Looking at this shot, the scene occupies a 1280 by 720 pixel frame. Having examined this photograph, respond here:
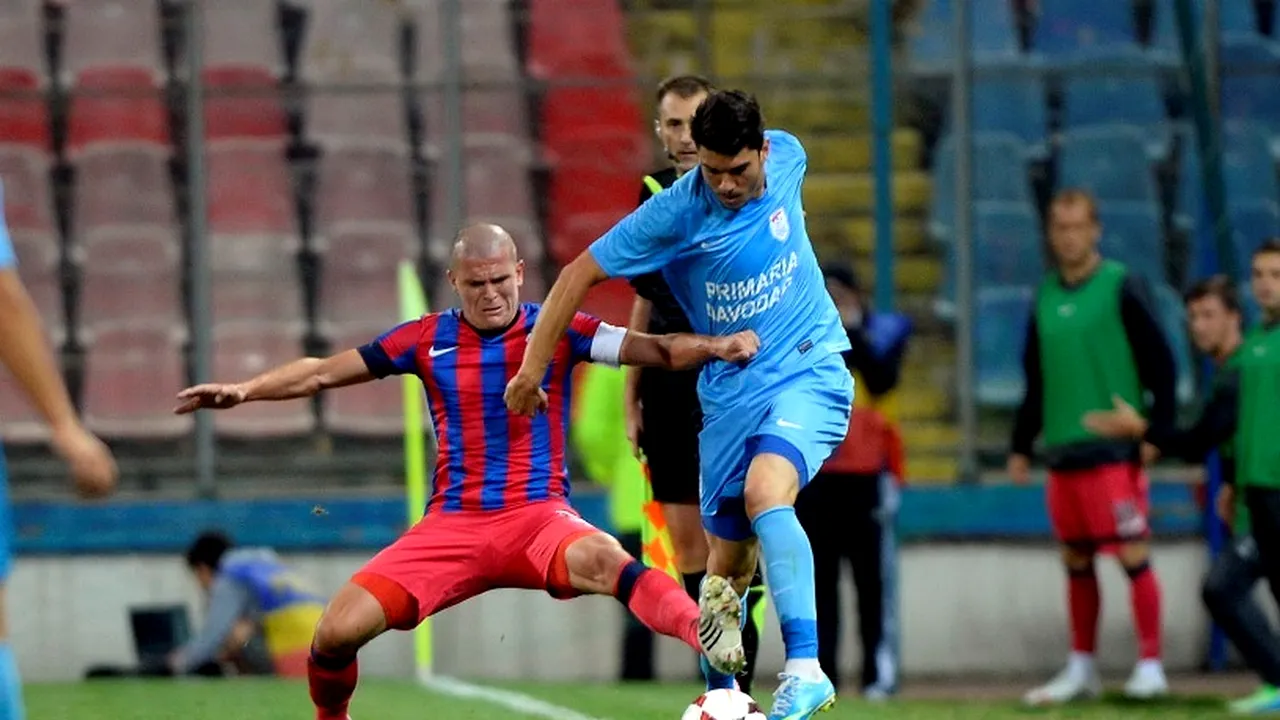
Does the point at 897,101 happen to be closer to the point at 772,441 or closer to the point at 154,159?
the point at 154,159

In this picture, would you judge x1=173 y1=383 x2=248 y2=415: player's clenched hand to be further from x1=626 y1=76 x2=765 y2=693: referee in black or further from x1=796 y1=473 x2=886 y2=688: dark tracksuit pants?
x1=796 y1=473 x2=886 y2=688: dark tracksuit pants

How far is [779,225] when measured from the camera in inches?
264

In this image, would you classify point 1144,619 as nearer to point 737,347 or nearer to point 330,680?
point 737,347

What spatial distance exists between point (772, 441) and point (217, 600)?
6.26m

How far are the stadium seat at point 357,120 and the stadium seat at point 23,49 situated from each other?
63.8 inches

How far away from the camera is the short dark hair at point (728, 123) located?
6367 millimetres

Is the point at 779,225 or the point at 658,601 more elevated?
the point at 779,225

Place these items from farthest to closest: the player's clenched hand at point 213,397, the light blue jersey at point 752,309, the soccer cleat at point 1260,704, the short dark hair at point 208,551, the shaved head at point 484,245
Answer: the short dark hair at point 208,551 < the soccer cleat at point 1260,704 < the shaved head at point 484,245 < the player's clenched hand at point 213,397 < the light blue jersey at point 752,309

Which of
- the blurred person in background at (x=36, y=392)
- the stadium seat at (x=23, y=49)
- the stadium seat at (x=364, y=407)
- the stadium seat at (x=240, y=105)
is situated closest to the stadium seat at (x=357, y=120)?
the stadium seat at (x=240, y=105)

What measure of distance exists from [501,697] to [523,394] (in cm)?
374

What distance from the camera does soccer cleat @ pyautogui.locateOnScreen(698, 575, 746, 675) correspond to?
6195mm

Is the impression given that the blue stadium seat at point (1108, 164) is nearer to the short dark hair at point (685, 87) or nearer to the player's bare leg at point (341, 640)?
the short dark hair at point (685, 87)

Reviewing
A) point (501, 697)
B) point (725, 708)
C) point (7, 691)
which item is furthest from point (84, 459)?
point (501, 697)

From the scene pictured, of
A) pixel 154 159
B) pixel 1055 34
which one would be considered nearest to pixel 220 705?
pixel 154 159
